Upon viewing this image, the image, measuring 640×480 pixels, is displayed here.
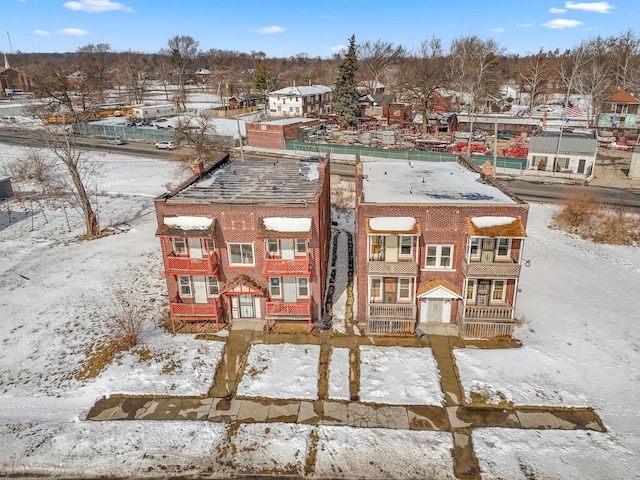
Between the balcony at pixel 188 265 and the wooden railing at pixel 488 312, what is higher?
the balcony at pixel 188 265

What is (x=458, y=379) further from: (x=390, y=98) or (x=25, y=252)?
(x=390, y=98)

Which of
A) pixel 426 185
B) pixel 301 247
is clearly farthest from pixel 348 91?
pixel 301 247

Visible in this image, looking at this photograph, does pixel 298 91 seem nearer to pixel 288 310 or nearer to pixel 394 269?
pixel 288 310

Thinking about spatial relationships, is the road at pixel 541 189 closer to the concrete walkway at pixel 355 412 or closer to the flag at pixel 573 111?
the flag at pixel 573 111

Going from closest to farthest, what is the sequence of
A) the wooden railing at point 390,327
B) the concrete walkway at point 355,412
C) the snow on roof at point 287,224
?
the concrete walkway at point 355,412, the snow on roof at point 287,224, the wooden railing at point 390,327

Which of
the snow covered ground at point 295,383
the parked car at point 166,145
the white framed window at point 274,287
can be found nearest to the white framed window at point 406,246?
the snow covered ground at point 295,383

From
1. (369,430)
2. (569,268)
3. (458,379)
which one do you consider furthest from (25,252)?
(569,268)

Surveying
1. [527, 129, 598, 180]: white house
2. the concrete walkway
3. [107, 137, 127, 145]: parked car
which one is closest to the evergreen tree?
[527, 129, 598, 180]: white house

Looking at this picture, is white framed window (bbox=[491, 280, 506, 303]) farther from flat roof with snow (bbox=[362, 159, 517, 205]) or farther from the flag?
the flag
